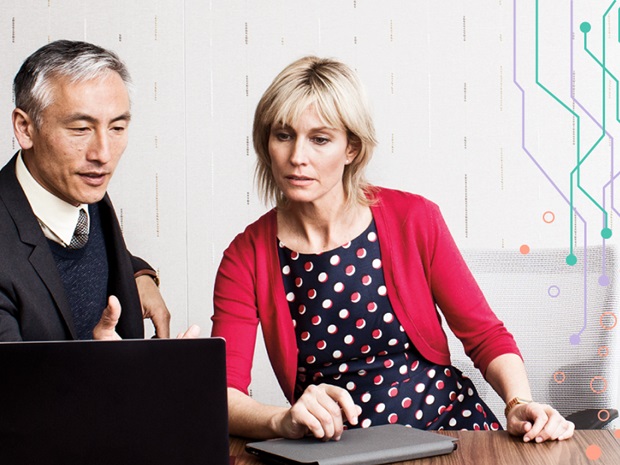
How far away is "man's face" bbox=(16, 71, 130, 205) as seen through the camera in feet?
5.50

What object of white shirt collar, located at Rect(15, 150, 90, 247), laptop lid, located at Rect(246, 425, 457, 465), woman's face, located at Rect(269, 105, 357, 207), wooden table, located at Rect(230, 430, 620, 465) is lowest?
wooden table, located at Rect(230, 430, 620, 465)

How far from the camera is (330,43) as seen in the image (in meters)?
2.61

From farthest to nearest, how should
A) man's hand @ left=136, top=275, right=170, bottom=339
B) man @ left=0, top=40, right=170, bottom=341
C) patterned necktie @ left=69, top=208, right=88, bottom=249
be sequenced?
1. man's hand @ left=136, top=275, right=170, bottom=339
2. patterned necktie @ left=69, top=208, right=88, bottom=249
3. man @ left=0, top=40, right=170, bottom=341

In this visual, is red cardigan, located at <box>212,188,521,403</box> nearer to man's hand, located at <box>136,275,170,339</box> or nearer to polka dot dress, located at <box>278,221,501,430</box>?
polka dot dress, located at <box>278,221,501,430</box>

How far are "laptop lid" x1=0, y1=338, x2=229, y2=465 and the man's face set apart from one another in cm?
88

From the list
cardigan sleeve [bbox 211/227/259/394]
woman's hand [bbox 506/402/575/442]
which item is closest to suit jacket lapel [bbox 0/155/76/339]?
cardigan sleeve [bbox 211/227/259/394]

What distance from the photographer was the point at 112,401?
2.91 ft

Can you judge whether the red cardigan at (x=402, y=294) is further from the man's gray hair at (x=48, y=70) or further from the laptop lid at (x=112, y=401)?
the laptop lid at (x=112, y=401)

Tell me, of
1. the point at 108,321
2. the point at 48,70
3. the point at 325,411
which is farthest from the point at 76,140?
the point at 325,411

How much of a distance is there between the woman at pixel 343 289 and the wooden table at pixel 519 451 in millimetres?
343

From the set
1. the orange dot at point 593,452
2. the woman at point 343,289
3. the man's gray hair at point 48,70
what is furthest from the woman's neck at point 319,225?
the orange dot at point 593,452

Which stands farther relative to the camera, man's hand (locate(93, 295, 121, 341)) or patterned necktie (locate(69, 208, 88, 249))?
patterned necktie (locate(69, 208, 88, 249))

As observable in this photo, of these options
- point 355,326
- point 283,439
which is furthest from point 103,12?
point 283,439

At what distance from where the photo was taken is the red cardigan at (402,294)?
1626 mm
